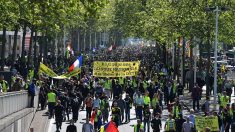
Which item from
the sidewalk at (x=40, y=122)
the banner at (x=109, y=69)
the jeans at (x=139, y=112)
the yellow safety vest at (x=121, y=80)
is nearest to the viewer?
the sidewalk at (x=40, y=122)

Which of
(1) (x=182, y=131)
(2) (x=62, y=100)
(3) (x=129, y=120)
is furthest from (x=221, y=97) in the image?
(1) (x=182, y=131)

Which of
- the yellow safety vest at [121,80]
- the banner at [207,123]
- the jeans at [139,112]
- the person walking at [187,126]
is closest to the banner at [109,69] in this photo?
the yellow safety vest at [121,80]

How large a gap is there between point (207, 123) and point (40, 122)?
29.0 feet

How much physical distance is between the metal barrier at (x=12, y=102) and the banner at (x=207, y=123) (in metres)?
5.89

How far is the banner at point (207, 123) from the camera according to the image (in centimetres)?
2177

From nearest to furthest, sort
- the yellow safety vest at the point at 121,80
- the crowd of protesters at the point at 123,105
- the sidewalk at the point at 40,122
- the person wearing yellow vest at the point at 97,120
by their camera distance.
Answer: the crowd of protesters at the point at 123,105 < the person wearing yellow vest at the point at 97,120 < the sidewalk at the point at 40,122 < the yellow safety vest at the point at 121,80

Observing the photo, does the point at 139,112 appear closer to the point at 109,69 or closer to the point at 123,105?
the point at 123,105

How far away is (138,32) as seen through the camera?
234 feet

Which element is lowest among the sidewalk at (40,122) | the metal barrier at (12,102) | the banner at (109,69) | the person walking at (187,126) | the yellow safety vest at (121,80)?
the sidewalk at (40,122)

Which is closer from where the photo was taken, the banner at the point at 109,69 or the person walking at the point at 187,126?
the person walking at the point at 187,126

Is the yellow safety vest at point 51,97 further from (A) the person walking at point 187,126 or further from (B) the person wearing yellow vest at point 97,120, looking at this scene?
(A) the person walking at point 187,126

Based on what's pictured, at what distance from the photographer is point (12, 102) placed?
2300 cm

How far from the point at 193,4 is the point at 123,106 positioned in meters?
14.3

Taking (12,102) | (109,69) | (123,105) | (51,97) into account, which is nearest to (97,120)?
(12,102)
